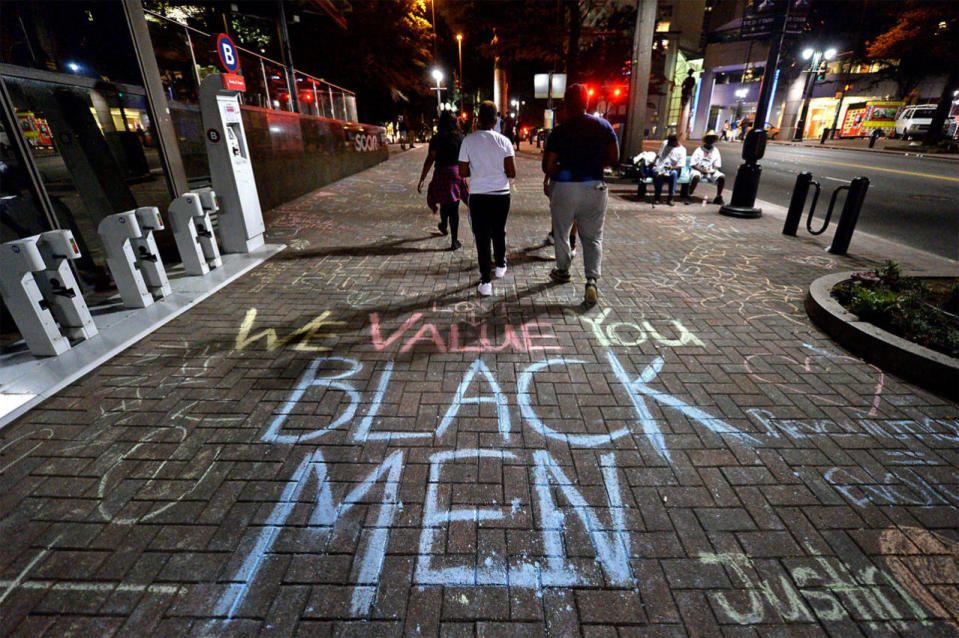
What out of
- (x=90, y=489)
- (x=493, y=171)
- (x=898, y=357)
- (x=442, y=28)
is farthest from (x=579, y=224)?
(x=442, y=28)

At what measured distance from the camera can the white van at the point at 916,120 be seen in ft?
108

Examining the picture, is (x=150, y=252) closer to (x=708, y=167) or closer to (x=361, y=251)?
(x=361, y=251)

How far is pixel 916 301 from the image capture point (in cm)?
405

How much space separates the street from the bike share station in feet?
35.8

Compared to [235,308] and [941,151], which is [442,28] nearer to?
[941,151]

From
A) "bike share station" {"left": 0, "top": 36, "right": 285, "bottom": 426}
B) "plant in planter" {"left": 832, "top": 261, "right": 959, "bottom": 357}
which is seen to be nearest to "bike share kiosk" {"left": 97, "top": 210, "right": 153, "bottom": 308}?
"bike share station" {"left": 0, "top": 36, "right": 285, "bottom": 426}

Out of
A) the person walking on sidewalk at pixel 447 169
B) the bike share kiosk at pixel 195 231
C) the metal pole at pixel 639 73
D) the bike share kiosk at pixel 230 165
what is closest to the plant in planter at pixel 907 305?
the person walking on sidewalk at pixel 447 169

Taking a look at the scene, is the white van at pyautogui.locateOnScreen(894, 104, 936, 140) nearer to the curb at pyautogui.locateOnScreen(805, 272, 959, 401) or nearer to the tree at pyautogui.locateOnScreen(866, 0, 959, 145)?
the tree at pyautogui.locateOnScreen(866, 0, 959, 145)

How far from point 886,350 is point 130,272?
24.0 ft

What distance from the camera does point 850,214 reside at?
6.41 metres

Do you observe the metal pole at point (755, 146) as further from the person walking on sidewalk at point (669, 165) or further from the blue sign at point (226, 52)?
the blue sign at point (226, 52)

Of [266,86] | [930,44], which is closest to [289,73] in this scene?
[266,86]

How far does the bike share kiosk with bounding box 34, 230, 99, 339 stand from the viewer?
153 inches

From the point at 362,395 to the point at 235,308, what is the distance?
2.59 m
